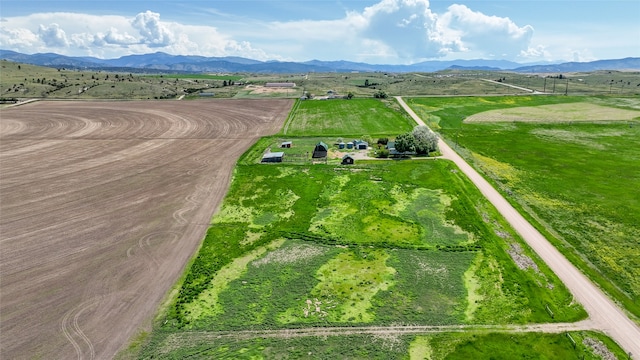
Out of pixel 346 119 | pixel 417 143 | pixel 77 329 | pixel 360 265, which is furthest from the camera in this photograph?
pixel 346 119

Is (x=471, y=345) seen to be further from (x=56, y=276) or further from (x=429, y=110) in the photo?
(x=429, y=110)

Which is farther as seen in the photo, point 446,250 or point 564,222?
point 564,222

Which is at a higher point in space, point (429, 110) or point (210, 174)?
point (429, 110)

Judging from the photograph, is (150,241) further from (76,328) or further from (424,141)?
(424,141)

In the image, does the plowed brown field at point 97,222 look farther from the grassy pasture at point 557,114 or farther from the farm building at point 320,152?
the grassy pasture at point 557,114

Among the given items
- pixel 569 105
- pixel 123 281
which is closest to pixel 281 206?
pixel 123 281

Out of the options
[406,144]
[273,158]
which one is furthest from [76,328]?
[406,144]

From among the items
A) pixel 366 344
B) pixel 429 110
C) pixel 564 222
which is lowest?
pixel 366 344
